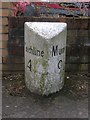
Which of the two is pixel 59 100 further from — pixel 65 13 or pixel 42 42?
pixel 65 13

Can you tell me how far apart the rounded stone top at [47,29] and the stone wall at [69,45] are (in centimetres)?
62

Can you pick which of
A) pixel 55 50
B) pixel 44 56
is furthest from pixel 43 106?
pixel 55 50

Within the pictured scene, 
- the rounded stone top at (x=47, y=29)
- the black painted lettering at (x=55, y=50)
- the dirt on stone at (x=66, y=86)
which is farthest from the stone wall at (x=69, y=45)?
the black painted lettering at (x=55, y=50)

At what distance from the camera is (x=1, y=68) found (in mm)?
5414

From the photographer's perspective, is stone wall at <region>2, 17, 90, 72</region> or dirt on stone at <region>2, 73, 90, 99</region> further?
stone wall at <region>2, 17, 90, 72</region>

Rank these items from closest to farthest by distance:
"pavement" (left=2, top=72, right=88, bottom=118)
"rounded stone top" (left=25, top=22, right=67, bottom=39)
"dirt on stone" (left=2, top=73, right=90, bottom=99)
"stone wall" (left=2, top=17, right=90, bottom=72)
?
1. "pavement" (left=2, top=72, right=88, bottom=118)
2. "rounded stone top" (left=25, top=22, right=67, bottom=39)
3. "dirt on stone" (left=2, top=73, right=90, bottom=99)
4. "stone wall" (left=2, top=17, right=90, bottom=72)

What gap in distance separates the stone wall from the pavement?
740 millimetres

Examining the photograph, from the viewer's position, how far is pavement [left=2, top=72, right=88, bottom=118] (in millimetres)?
4168

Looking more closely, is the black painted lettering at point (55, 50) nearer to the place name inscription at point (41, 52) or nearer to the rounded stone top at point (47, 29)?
the place name inscription at point (41, 52)

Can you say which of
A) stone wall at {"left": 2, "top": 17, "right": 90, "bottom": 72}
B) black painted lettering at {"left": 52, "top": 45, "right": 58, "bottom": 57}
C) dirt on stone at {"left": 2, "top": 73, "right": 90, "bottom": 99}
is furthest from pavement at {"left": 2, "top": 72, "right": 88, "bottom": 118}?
stone wall at {"left": 2, "top": 17, "right": 90, "bottom": 72}

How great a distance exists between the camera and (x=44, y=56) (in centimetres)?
439

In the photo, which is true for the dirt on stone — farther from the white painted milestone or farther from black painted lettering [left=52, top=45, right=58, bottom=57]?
black painted lettering [left=52, top=45, right=58, bottom=57]

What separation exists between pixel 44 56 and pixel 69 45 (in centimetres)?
98

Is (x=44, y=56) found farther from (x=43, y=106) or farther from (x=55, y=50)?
(x=43, y=106)
